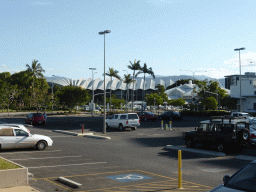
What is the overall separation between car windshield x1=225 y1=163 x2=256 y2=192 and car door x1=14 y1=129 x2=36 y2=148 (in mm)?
15007

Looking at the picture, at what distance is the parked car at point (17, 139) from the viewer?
1919 cm

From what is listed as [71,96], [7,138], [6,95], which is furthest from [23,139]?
[6,95]

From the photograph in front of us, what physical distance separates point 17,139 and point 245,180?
15308 millimetres

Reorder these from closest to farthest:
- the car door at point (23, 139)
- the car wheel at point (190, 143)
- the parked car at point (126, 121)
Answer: the car door at point (23, 139) → the car wheel at point (190, 143) → the parked car at point (126, 121)

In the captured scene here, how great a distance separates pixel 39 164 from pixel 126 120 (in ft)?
74.4

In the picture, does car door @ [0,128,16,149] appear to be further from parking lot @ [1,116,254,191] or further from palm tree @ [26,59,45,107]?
palm tree @ [26,59,45,107]

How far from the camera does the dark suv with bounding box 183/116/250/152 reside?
18750 mm

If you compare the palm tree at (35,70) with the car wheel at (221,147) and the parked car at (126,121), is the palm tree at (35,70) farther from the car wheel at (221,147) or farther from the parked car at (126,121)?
the car wheel at (221,147)

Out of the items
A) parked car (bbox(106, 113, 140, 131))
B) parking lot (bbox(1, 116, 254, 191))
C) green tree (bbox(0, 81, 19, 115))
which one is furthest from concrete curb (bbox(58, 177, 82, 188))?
green tree (bbox(0, 81, 19, 115))

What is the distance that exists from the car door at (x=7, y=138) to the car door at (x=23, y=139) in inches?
8.8

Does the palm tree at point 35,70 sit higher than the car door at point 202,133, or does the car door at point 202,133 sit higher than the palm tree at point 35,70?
the palm tree at point 35,70

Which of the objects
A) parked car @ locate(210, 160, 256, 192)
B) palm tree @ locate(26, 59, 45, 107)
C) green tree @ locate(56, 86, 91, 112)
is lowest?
parked car @ locate(210, 160, 256, 192)

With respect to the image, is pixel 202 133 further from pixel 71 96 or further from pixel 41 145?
pixel 71 96

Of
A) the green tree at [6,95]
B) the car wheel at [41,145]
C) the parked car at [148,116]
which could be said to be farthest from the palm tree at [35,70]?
the car wheel at [41,145]
